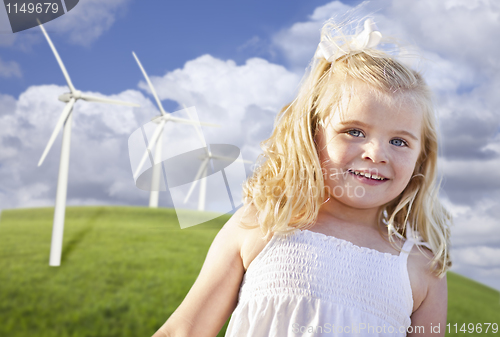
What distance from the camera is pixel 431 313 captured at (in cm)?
142

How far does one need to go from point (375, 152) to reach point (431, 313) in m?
0.61

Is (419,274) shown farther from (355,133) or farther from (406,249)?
(355,133)

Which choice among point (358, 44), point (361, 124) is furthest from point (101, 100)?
point (361, 124)

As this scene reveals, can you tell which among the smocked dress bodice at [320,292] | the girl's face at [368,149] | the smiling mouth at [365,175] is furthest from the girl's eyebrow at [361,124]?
the smocked dress bodice at [320,292]

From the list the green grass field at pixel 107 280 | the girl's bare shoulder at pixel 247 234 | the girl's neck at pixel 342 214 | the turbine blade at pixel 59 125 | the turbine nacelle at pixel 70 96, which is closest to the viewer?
the girl's bare shoulder at pixel 247 234

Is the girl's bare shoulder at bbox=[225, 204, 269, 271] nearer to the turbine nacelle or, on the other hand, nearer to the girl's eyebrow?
the girl's eyebrow

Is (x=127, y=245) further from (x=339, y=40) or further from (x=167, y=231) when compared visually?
(x=339, y=40)

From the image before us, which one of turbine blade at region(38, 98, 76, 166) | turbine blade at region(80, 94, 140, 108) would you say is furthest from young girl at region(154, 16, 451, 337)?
turbine blade at region(80, 94, 140, 108)

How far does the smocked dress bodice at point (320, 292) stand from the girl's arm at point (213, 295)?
1.7 inches

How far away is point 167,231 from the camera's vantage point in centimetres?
2105

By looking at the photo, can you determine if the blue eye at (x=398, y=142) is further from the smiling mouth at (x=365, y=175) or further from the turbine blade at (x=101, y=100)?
the turbine blade at (x=101, y=100)

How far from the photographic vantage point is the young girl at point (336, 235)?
50.3 inches

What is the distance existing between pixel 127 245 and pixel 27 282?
4511mm

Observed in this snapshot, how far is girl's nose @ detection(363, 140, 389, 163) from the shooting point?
131 cm
